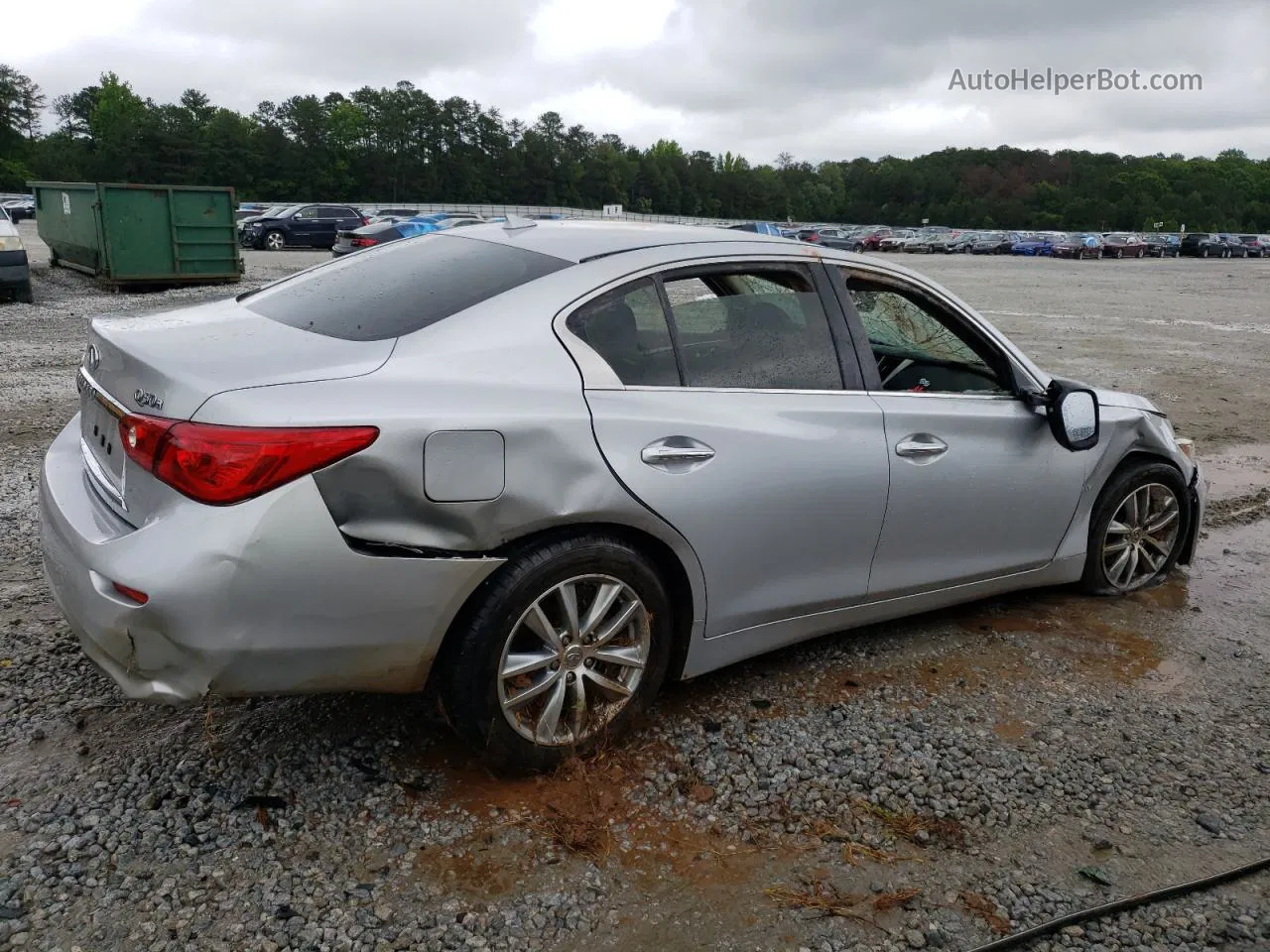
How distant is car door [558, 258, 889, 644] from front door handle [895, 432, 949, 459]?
0.11 metres

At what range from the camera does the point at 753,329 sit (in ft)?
11.9

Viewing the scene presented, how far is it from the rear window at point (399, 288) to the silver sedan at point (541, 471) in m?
0.02

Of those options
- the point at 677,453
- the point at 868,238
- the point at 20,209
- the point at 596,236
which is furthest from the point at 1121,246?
the point at 677,453

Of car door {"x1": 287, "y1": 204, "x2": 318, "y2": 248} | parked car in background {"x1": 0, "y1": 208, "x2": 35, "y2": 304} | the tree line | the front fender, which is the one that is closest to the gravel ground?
the front fender

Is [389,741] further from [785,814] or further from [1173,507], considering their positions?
[1173,507]

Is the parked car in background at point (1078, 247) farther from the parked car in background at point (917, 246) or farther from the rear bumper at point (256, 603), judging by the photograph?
the rear bumper at point (256, 603)

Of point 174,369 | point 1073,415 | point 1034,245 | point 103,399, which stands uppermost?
point 174,369

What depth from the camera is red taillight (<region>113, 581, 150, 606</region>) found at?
2.61 m

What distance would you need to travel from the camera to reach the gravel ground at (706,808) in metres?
2.59

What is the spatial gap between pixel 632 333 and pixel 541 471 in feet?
2.05

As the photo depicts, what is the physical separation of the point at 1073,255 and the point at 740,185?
9027 centimetres

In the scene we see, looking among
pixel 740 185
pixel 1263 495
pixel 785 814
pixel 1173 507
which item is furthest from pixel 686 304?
pixel 740 185

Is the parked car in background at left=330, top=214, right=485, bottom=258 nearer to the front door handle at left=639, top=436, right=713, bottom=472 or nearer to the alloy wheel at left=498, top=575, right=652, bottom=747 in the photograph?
the front door handle at left=639, top=436, right=713, bottom=472

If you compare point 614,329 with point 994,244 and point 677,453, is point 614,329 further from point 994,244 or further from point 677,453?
point 994,244
